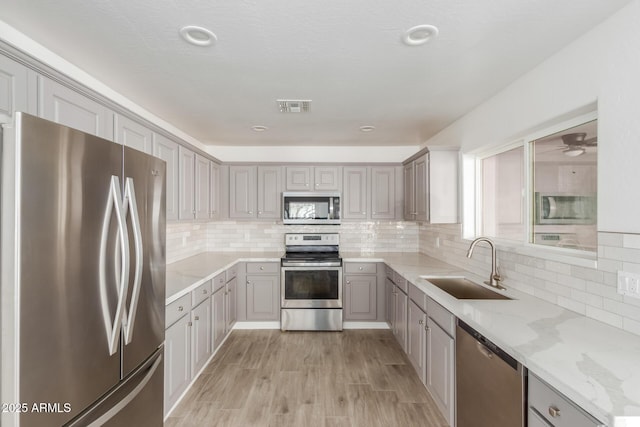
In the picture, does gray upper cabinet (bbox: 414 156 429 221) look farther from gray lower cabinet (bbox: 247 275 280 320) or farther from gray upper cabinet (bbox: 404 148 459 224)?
gray lower cabinet (bbox: 247 275 280 320)

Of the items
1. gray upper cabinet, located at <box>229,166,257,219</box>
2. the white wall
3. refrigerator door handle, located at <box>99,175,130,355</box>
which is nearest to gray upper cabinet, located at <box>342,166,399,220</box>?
gray upper cabinet, located at <box>229,166,257,219</box>

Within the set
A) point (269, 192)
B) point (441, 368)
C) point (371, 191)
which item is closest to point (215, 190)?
point (269, 192)

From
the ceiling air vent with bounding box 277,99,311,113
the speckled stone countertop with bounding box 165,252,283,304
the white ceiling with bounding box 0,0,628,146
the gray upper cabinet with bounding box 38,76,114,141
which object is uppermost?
the white ceiling with bounding box 0,0,628,146

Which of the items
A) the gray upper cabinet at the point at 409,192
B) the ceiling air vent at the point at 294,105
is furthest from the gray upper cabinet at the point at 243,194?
the gray upper cabinet at the point at 409,192

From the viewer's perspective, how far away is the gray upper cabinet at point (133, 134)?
75.9 inches

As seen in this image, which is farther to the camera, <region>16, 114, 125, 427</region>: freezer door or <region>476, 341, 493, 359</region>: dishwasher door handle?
<region>476, 341, 493, 359</region>: dishwasher door handle

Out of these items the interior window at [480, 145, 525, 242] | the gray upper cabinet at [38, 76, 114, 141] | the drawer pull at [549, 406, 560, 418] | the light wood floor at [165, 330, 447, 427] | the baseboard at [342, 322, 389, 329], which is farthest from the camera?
the baseboard at [342, 322, 389, 329]

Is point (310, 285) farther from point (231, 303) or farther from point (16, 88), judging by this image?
point (16, 88)

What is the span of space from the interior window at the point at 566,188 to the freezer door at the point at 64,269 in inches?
99.3

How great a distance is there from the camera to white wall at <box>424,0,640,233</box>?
1319 mm

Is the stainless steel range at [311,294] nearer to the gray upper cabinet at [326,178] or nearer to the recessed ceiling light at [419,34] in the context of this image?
the gray upper cabinet at [326,178]

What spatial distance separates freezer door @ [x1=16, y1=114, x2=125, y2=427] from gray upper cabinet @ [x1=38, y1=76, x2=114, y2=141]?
1.73 feet

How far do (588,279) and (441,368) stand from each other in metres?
1.07

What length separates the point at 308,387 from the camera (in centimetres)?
248
